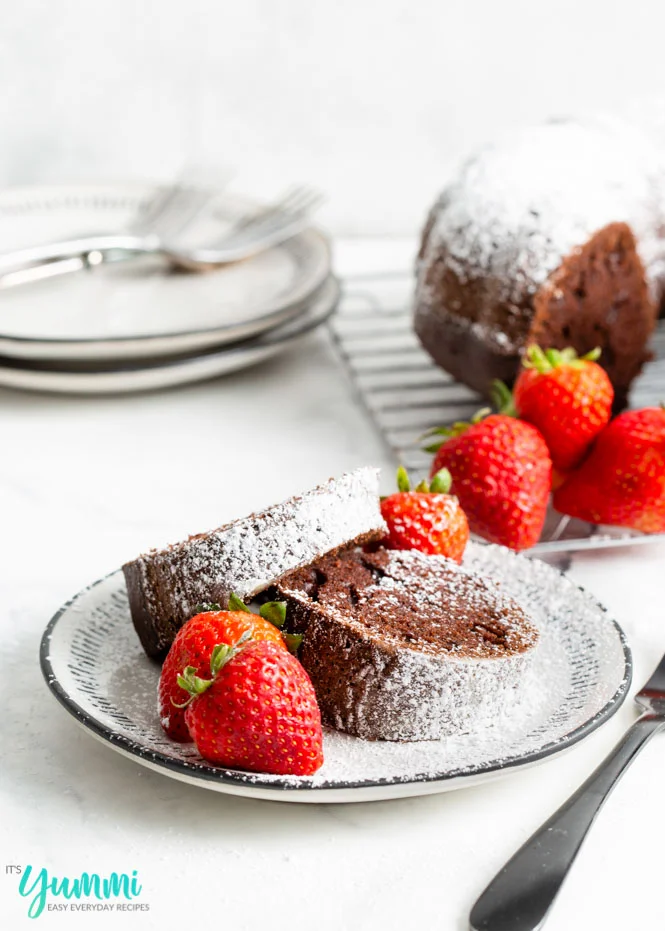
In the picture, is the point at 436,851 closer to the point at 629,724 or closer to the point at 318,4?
the point at 629,724

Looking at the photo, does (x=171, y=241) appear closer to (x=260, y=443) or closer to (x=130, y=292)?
(x=130, y=292)

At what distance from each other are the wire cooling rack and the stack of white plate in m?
0.09

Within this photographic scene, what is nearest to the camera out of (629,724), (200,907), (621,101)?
(200,907)

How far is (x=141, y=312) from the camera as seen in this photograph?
1845 millimetres

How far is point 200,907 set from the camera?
0.82 m

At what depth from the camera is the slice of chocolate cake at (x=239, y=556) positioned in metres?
0.98

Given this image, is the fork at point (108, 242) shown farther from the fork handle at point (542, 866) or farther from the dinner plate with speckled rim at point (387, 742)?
the fork handle at point (542, 866)

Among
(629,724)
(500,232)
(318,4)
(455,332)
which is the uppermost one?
(318,4)

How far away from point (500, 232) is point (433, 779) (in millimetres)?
889

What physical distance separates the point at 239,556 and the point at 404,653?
16 centimetres

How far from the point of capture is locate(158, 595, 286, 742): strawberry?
90 centimetres

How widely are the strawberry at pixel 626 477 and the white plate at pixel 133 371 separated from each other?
59 cm

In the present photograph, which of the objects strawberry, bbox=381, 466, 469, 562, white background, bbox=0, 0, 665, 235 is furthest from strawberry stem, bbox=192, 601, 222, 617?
white background, bbox=0, 0, 665, 235

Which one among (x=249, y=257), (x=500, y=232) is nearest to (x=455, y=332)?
(x=500, y=232)
